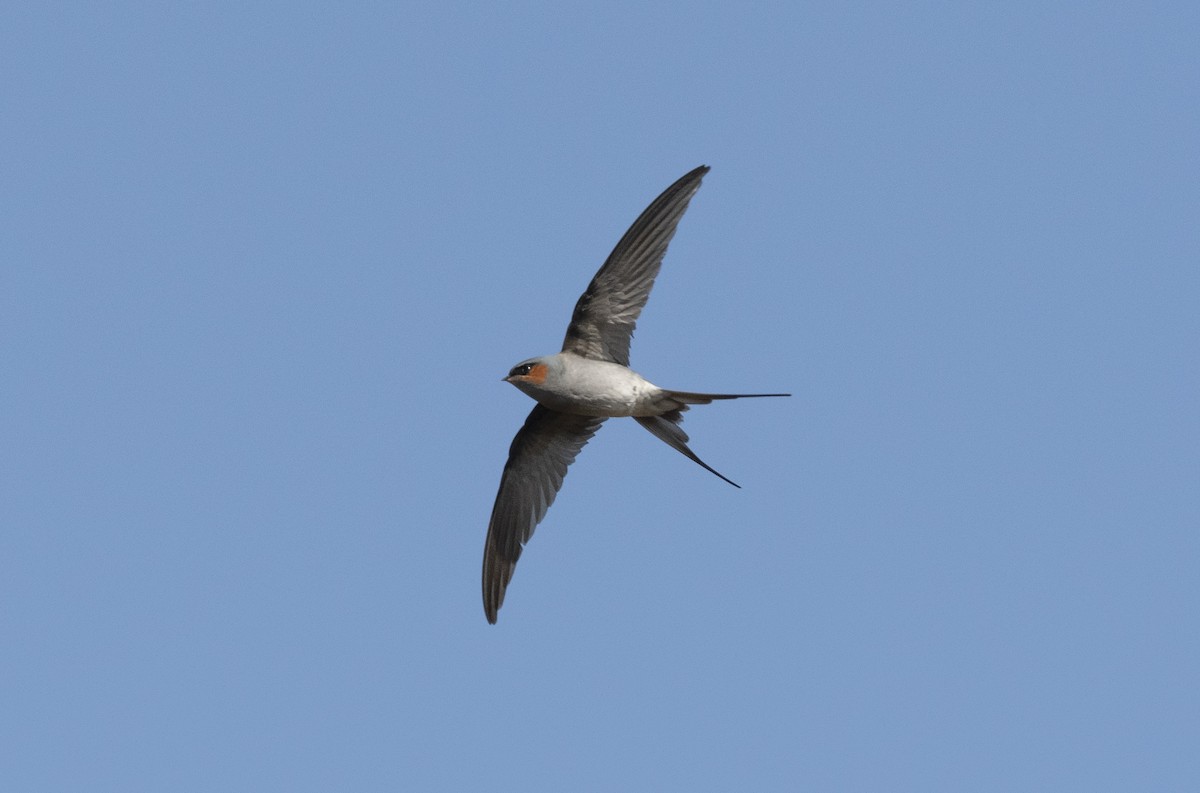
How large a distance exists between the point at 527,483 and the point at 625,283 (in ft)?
6.78

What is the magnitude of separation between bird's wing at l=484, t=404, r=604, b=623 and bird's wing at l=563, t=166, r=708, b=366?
1051 mm

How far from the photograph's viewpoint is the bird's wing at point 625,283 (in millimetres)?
10367

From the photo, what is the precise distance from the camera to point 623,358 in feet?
35.2

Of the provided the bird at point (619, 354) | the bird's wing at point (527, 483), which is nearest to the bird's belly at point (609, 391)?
the bird at point (619, 354)

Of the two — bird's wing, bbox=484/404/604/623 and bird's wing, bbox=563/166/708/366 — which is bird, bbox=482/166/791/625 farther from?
bird's wing, bbox=484/404/604/623

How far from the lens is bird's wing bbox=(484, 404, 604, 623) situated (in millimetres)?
11672

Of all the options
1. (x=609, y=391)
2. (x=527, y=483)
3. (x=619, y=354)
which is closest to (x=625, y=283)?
(x=619, y=354)

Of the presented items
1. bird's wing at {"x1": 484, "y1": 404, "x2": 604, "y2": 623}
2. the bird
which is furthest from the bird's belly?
bird's wing at {"x1": 484, "y1": 404, "x2": 604, "y2": 623}

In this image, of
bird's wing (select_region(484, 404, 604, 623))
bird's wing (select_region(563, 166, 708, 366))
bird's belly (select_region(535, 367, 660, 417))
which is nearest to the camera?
bird's wing (select_region(563, 166, 708, 366))

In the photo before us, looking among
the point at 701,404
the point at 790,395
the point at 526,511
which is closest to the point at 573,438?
the point at 526,511

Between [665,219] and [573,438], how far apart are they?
2146 millimetres

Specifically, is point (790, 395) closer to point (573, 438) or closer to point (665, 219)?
point (665, 219)

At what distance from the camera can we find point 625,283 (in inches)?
416

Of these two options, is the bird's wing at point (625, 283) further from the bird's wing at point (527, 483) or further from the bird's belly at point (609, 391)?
the bird's wing at point (527, 483)
